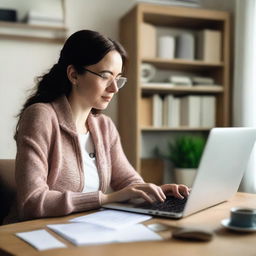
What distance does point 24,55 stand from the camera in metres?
2.88

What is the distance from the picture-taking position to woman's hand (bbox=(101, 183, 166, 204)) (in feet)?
4.19

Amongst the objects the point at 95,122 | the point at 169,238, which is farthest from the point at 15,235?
the point at 95,122

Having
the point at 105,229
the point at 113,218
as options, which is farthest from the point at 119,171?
the point at 105,229

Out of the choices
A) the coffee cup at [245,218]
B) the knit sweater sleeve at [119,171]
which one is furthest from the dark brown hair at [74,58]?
the coffee cup at [245,218]

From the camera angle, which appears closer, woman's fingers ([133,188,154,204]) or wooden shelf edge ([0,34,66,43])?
woman's fingers ([133,188,154,204])

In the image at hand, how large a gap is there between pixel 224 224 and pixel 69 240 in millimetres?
404

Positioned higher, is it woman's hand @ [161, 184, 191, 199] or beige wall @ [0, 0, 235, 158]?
beige wall @ [0, 0, 235, 158]

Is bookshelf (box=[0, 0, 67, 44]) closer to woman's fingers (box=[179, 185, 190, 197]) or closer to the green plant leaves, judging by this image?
the green plant leaves

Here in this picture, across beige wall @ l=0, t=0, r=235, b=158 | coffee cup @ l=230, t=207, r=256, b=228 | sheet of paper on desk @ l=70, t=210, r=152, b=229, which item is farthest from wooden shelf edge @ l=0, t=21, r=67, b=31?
coffee cup @ l=230, t=207, r=256, b=228

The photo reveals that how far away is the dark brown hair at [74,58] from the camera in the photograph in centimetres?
159

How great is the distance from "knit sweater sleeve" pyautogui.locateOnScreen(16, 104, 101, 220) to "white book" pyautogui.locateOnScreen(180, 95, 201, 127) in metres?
1.68

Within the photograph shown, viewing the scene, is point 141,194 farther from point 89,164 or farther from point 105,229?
point 89,164

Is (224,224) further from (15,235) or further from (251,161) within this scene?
(251,161)

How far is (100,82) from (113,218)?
637 millimetres
